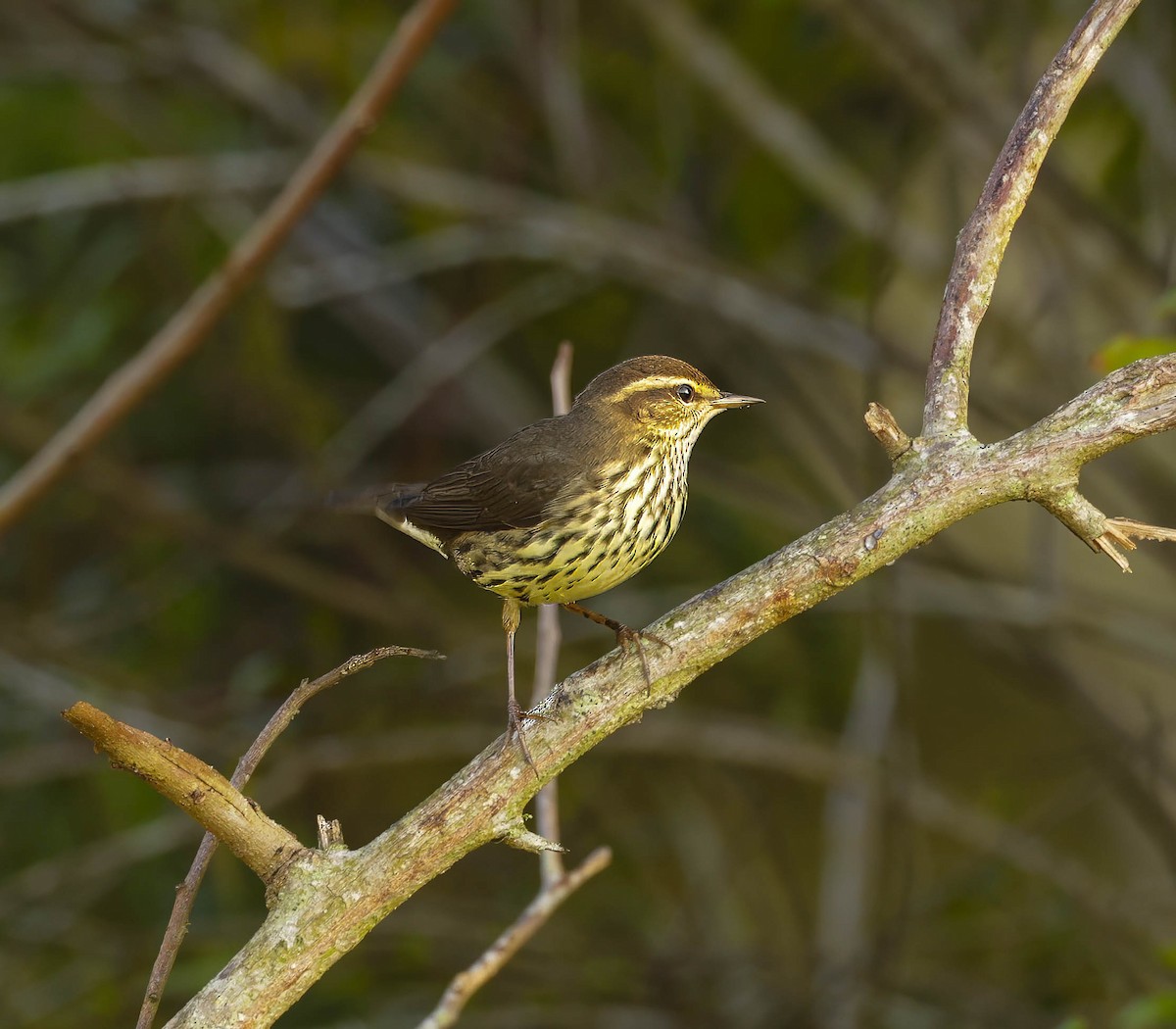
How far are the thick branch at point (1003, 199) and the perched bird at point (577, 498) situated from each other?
3.11ft

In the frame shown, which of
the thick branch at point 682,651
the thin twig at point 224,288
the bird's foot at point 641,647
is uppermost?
the thin twig at point 224,288

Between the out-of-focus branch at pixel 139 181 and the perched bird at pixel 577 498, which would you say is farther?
Answer: the out-of-focus branch at pixel 139 181

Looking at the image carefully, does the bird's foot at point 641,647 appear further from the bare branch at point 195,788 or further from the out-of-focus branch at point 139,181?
the out-of-focus branch at point 139,181

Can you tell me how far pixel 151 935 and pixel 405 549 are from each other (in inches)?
90.4

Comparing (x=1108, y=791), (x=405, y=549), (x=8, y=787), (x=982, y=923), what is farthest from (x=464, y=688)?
(x=1108, y=791)

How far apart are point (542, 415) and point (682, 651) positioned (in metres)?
4.92

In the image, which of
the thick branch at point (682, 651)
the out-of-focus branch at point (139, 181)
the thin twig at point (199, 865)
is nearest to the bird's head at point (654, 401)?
the thick branch at point (682, 651)

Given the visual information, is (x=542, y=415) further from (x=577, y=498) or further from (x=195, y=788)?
(x=195, y=788)

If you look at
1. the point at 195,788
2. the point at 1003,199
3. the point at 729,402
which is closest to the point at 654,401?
the point at 729,402

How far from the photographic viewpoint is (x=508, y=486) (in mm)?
3412

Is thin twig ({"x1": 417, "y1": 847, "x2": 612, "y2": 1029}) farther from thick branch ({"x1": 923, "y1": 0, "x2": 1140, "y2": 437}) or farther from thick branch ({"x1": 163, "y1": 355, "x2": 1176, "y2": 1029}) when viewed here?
thick branch ({"x1": 923, "y1": 0, "x2": 1140, "y2": 437})

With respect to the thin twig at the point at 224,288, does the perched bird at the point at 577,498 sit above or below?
below

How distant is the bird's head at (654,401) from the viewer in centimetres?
347

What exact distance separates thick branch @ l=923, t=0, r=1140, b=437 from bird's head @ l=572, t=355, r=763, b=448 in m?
1.09
